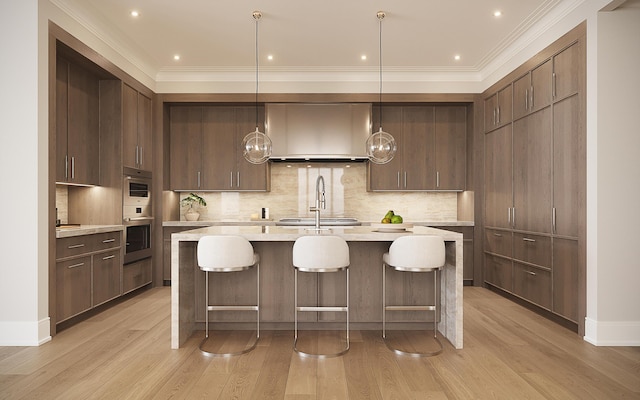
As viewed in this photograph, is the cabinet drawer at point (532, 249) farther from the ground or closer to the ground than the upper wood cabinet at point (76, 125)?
closer to the ground

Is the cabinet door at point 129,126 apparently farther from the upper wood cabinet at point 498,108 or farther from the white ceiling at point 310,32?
the upper wood cabinet at point 498,108

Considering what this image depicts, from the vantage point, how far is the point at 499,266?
5.44m

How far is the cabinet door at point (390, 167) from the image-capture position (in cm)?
636

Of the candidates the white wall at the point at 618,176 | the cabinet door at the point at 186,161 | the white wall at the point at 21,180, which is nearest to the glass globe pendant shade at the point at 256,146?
the white wall at the point at 21,180

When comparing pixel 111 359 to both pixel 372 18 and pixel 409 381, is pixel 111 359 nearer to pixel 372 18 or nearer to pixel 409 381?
pixel 409 381

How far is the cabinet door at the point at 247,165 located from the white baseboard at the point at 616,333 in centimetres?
432

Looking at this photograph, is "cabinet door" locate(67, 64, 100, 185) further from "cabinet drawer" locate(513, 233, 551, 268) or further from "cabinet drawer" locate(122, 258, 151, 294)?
"cabinet drawer" locate(513, 233, 551, 268)

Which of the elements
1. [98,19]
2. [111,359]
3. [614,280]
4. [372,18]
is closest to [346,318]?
[111,359]

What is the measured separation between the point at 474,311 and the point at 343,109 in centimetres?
315

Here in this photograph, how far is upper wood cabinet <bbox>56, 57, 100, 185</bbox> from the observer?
13.9 feet

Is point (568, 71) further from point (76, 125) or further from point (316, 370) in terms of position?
point (76, 125)

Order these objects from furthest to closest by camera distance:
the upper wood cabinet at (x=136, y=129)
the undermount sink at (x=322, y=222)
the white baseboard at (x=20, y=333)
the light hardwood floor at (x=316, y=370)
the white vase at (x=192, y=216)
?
the white vase at (x=192, y=216) → the undermount sink at (x=322, y=222) → the upper wood cabinet at (x=136, y=129) → the white baseboard at (x=20, y=333) → the light hardwood floor at (x=316, y=370)

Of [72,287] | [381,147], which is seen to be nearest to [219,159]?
[72,287]

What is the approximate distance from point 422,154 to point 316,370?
4166 millimetres
